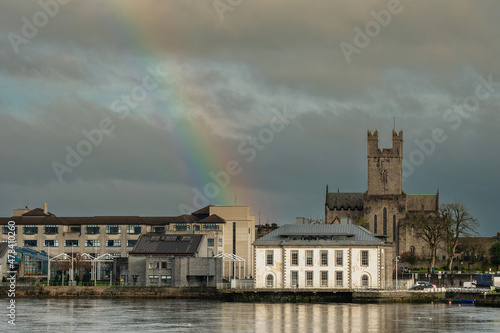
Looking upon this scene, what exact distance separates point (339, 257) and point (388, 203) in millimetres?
71962

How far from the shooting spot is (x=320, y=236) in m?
119

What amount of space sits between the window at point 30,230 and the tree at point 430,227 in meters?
67.9

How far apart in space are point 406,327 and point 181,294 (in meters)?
53.0

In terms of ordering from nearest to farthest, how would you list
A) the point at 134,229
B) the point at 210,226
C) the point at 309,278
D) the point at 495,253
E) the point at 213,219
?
the point at 309,278, the point at 495,253, the point at 210,226, the point at 213,219, the point at 134,229

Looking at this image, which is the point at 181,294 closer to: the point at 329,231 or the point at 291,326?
the point at 329,231

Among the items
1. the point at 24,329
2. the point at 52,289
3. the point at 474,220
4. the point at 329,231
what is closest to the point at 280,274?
the point at 329,231

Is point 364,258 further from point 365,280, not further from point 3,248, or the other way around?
point 3,248

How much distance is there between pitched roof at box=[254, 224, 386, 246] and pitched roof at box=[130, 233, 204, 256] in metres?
22.0

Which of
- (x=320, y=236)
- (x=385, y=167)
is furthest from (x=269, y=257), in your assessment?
(x=385, y=167)

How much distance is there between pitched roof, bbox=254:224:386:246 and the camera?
11788cm

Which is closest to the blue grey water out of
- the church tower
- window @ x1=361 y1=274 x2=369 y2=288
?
window @ x1=361 y1=274 x2=369 y2=288

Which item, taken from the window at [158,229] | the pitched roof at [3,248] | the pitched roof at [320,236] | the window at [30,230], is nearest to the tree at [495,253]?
the pitched roof at [320,236]

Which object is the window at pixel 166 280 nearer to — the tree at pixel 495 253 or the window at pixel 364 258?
the window at pixel 364 258

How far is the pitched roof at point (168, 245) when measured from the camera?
138250 millimetres
